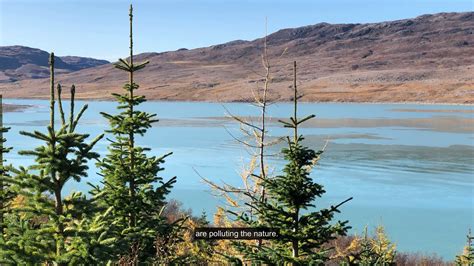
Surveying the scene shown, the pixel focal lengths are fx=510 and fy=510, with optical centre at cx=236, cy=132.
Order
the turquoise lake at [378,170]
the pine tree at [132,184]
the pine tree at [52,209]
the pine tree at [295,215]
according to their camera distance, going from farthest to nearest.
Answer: the turquoise lake at [378,170]
the pine tree at [132,184]
the pine tree at [295,215]
the pine tree at [52,209]

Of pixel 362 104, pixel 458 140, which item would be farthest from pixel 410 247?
pixel 362 104

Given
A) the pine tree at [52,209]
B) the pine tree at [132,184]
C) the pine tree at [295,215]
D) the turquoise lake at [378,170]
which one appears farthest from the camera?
the turquoise lake at [378,170]

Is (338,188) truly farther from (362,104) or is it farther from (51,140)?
(362,104)

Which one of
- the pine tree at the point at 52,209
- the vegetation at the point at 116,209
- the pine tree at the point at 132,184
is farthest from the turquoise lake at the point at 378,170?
the pine tree at the point at 52,209

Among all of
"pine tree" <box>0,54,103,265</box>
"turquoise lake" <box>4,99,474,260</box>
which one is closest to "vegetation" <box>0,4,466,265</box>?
"pine tree" <box>0,54,103,265</box>

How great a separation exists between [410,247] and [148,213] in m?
18.5

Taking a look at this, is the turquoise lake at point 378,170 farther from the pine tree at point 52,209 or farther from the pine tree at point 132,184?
the pine tree at point 52,209

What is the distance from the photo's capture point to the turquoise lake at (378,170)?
2708cm

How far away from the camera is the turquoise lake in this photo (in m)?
27.1

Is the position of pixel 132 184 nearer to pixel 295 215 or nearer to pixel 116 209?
pixel 116 209

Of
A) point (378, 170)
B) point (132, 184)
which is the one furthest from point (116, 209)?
point (378, 170)

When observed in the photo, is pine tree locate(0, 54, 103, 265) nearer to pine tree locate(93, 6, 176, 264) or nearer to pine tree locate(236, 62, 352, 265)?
pine tree locate(236, 62, 352, 265)

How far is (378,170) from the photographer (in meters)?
39.3

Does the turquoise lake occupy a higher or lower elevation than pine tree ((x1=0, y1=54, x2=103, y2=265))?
lower
